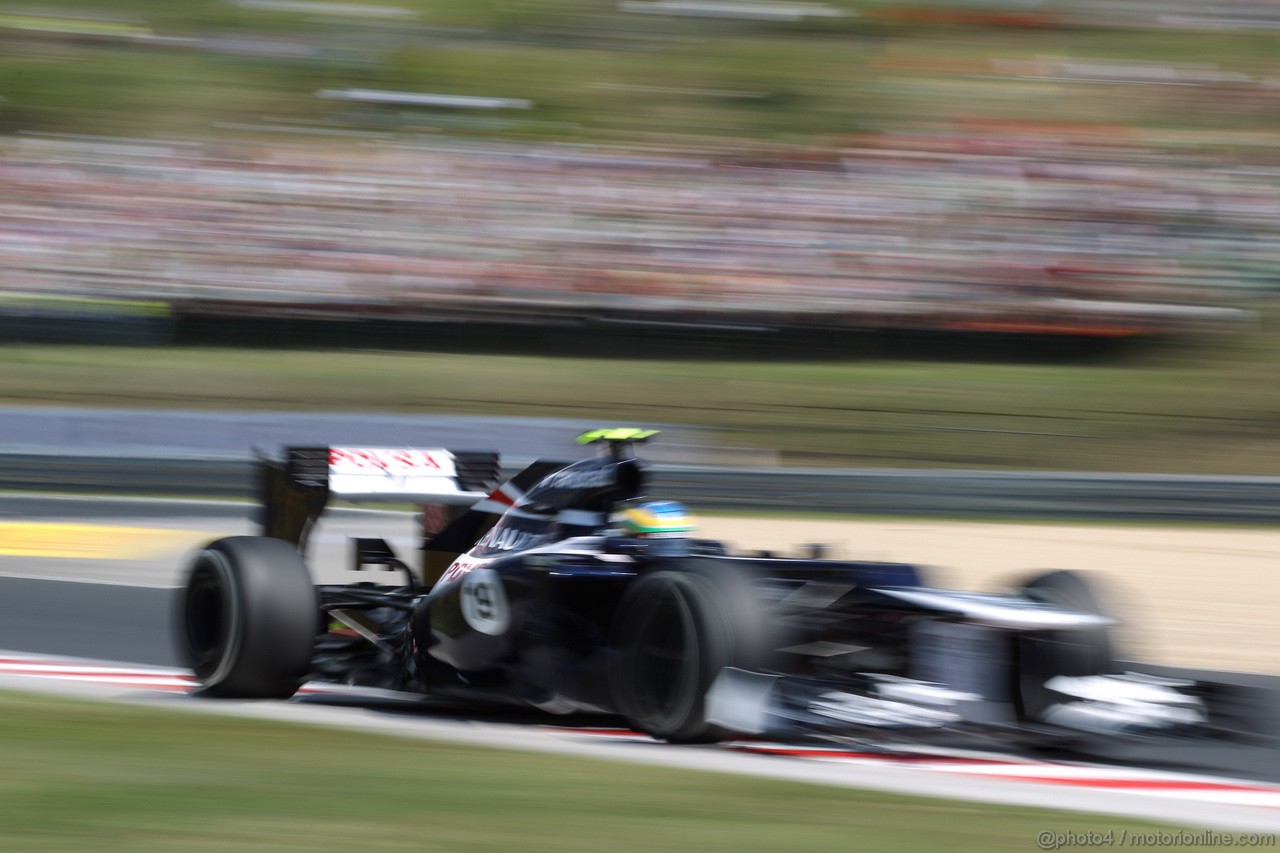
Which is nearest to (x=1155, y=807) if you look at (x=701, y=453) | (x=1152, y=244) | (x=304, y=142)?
(x=701, y=453)

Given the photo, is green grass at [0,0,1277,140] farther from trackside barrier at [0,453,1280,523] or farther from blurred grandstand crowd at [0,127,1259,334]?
trackside barrier at [0,453,1280,523]

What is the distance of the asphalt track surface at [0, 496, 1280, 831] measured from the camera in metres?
4.39

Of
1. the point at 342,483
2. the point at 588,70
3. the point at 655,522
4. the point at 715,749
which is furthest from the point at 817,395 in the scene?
the point at 588,70

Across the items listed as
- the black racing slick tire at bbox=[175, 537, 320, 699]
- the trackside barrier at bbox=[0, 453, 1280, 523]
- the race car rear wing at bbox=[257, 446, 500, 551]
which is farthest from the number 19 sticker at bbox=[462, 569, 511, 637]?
the trackside barrier at bbox=[0, 453, 1280, 523]

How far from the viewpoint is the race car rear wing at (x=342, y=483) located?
6637 millimetres

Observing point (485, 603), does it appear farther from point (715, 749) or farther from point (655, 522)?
point (715, 749)

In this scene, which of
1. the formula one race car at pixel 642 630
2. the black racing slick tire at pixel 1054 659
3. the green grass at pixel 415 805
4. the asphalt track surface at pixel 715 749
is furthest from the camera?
the black racing slick tire at pixel 1054 659

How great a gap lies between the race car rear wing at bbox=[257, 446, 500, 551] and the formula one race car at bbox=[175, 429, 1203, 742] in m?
0.01

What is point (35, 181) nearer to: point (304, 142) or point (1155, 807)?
point (304, 142)

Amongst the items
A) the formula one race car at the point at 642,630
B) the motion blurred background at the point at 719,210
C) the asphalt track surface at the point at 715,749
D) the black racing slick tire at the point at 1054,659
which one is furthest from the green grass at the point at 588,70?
the black racing slick tire at the point at 1054,659

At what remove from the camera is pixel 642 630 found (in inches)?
199

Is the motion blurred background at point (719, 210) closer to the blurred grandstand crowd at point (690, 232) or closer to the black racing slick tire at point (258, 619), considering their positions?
the blurred grandstand crowd at point (690, 232)

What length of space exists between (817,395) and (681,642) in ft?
42.2

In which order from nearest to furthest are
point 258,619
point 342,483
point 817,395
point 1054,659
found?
point 1054,659 → point 258,619 → point 342,483 → point 817,395
